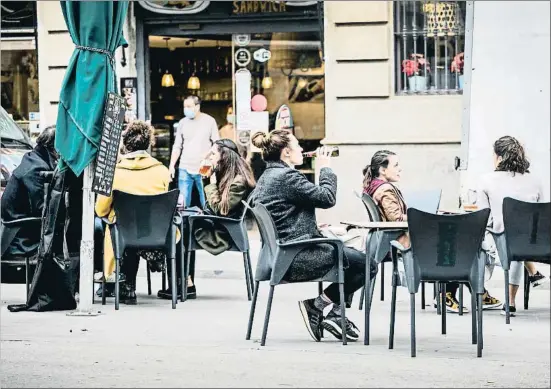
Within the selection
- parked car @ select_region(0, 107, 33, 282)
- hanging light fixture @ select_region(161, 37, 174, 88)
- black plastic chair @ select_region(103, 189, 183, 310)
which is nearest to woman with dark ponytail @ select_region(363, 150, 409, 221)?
black plastic chair @ select_region(103, 189, 183, 310)

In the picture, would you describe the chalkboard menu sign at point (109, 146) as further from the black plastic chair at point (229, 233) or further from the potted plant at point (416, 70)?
the potted plant at point (416, 70)

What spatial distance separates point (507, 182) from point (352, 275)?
218 centimetres

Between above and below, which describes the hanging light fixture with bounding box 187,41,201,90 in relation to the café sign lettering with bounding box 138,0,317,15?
below

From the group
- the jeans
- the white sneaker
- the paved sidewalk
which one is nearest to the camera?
the paved sidewalk

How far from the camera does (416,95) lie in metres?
15.9

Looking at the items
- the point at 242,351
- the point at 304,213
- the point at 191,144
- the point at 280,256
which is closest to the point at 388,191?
the point at 304,213

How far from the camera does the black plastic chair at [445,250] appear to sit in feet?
26.7

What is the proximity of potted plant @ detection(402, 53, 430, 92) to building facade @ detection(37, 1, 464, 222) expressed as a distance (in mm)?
13

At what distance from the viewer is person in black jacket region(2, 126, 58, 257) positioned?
10.6 meters

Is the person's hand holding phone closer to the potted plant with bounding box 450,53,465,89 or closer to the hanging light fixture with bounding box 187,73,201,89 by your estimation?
the potted plant with bounding box 450,53,465,89

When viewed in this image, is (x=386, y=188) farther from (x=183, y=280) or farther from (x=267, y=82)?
(x=267, y=82)

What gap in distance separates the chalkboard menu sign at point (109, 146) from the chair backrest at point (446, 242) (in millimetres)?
2999

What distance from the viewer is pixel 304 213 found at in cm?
873

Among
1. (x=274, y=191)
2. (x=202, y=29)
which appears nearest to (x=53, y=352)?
(x=274, y=191)
